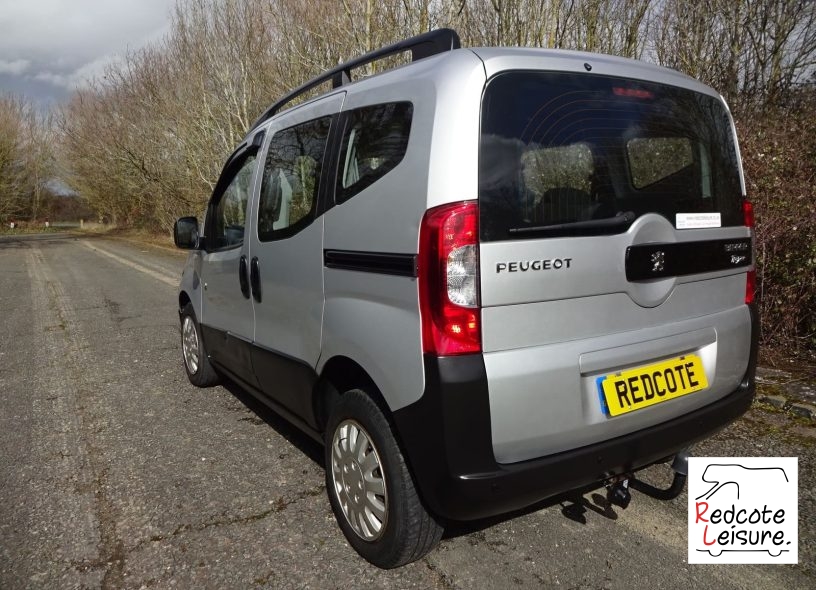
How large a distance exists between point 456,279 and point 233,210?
2345 mm

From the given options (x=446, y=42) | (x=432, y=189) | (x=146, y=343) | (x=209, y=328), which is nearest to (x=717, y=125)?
(x=446, y=42)

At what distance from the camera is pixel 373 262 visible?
2.24 metres

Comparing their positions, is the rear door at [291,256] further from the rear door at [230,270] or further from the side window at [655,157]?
the side window at [655,157]

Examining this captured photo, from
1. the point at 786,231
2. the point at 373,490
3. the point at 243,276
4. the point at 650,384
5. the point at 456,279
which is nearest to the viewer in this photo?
the point at 456,279

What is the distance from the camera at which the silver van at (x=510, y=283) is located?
1948 mm

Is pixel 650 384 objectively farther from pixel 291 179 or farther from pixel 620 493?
pixel 291 179

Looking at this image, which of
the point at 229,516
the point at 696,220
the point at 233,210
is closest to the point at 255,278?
the point at 233,210

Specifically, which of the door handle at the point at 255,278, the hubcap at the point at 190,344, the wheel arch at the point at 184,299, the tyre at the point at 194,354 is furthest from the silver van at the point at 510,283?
the wheel arch at the point at 184,299

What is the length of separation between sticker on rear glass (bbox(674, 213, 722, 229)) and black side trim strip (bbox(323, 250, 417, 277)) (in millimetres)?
1079

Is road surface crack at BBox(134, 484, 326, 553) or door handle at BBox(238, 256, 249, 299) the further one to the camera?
door handle at BBox(238, 256, 249, 299)

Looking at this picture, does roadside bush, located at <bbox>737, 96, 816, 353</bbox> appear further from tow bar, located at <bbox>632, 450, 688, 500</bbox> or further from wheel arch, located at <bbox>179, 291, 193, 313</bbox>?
wheel arch, located at <bbox>179, 291, 193, 313</bbox>

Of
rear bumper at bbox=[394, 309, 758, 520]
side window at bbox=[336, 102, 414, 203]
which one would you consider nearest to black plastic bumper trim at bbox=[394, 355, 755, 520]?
rear bumper at bbox=[394, 309, 758, 520]

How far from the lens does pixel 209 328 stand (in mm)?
4273

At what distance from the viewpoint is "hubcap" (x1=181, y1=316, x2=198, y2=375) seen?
4.82 meters
